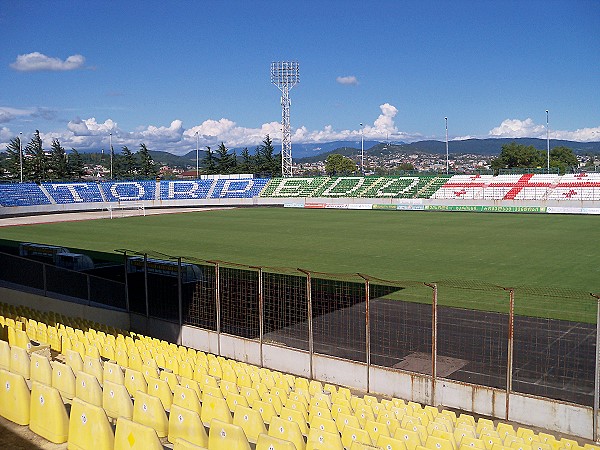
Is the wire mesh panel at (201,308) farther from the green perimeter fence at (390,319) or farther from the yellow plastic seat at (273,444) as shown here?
the yellow plastic seat at (273,444)

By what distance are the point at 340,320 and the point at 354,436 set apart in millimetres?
9761

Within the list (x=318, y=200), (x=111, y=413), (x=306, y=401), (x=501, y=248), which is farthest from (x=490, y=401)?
(x=318, y=200)

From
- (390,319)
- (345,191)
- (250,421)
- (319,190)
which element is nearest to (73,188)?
(319,190)

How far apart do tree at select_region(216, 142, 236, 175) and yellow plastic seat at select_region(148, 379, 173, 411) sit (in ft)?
331

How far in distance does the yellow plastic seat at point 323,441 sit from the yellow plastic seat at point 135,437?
1650 mm

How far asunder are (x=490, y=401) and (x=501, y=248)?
22.4 m

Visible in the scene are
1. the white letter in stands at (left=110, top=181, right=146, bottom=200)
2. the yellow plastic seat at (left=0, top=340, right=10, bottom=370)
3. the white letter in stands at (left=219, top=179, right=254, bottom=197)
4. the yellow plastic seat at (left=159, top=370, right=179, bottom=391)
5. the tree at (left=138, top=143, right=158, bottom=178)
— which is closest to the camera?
the yellow plastic seat at (left=0, top=340, right=10, bottom=370)

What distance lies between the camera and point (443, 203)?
62688 millimetres

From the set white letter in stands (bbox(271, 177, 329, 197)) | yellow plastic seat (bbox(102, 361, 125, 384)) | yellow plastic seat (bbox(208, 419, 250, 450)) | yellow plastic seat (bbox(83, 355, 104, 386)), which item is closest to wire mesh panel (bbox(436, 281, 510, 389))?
yellow plastic seat (bbox(102, 361, 125, 384))

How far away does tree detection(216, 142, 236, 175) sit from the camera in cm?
10656

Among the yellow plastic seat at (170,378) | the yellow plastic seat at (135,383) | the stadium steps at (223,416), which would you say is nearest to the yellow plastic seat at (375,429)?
the stadium steps at (223,416)

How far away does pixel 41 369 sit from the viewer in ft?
22.7

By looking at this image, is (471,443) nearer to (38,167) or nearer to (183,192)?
(183,192)

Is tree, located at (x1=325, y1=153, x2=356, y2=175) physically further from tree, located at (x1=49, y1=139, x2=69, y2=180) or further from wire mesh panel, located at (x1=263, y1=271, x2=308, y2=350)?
wire mesh panel, located at (x1=263, y1=271, x2=308, y2=350)
